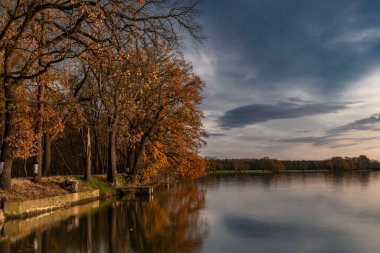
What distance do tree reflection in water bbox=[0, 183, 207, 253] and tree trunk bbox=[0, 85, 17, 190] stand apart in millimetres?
Answer: 3741

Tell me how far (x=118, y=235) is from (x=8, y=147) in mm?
9031

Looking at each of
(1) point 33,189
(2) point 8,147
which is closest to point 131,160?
(1) point 33,189

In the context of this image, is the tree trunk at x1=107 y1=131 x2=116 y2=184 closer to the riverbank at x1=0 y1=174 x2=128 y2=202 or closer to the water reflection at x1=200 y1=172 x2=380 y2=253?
the riverbank at x1=0 y1=174 x2=128 y2=202

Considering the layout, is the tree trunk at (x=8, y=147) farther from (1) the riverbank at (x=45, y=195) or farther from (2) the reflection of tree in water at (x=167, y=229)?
(2) the reflection of tree in water at (x=167, y=229)

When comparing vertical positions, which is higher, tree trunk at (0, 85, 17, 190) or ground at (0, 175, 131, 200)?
tree trunk at (0, 85, 17, 190)

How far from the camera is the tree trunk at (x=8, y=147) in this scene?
1923 centimetres

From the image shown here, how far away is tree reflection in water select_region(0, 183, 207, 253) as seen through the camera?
11.8 metres

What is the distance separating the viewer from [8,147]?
65.8 feet

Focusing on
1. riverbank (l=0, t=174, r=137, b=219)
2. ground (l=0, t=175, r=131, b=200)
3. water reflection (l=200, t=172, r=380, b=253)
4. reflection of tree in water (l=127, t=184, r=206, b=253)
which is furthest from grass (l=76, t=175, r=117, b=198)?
water reflection (l=200, t=172, r=380, b=253)

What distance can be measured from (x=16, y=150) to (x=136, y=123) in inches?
705

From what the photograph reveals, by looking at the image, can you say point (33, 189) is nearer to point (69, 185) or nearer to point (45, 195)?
point (45, 195)

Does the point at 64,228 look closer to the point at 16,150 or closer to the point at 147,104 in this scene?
the point at 16,150

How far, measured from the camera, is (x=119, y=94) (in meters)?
29.4

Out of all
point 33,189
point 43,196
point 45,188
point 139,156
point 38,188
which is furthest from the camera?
point 139,156
